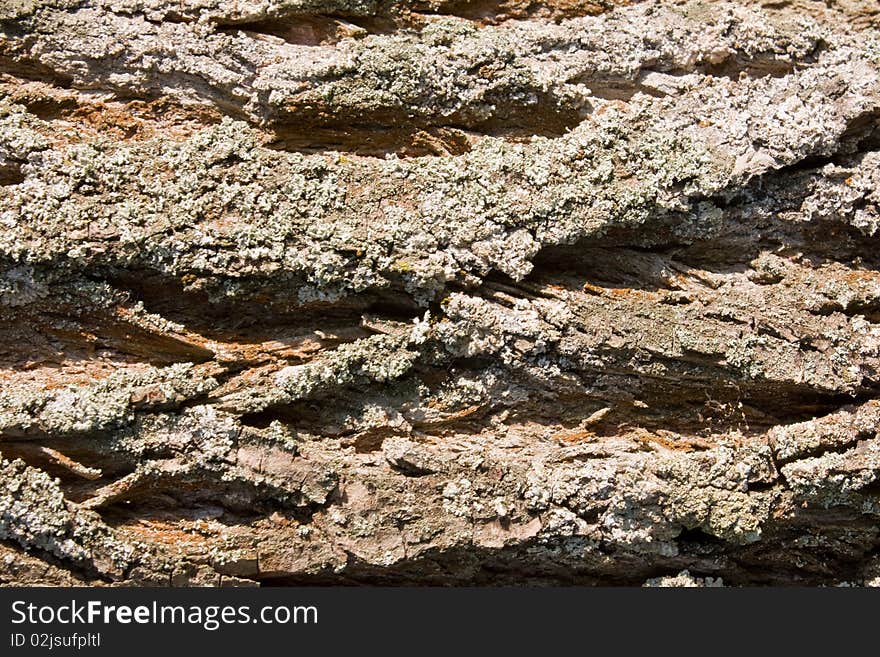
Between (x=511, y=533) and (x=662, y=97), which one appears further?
(x=662, y=97)

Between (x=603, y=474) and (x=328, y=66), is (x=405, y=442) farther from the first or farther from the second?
(x=328, y=66)

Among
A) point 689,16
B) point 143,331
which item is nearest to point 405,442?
point 143,331

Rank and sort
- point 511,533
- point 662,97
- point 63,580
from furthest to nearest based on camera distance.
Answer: point 662,97 → point 511,533 → point 63,580

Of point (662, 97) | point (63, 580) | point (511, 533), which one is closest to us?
point (63, 580)

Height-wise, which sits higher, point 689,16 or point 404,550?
point 689,16

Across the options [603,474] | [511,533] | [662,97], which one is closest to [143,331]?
[511,533]

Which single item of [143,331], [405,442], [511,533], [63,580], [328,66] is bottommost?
[63,580]
